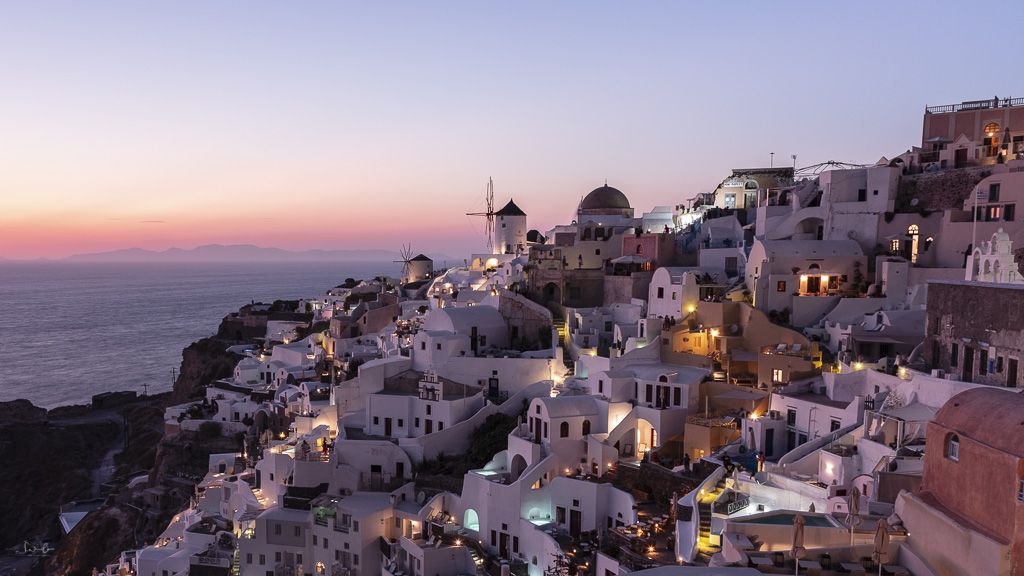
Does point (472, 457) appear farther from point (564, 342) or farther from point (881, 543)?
point (881, 543)

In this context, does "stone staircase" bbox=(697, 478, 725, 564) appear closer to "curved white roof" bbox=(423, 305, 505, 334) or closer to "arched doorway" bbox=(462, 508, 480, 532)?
"arched doorway" bbox=(462, 508, 480, 532)

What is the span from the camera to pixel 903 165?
108 ft

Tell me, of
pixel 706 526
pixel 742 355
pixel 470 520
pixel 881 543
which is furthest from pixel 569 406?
pixel 881 543

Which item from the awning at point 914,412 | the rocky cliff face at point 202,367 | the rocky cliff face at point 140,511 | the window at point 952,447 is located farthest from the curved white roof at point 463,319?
the rocky cliff face at point 202,367

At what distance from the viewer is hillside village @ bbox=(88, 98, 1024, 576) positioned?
15.1 m

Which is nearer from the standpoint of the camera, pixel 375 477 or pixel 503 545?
pixel 503 545

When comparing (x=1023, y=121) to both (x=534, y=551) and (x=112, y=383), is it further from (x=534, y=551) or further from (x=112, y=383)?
(x=112, y=383)

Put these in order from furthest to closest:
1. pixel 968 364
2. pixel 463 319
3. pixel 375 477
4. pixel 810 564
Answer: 1. pixel 463 319
2. pixel 375 477
3. pixel 968 364
4. pixel 810 564

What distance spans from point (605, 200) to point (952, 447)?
41559 mm

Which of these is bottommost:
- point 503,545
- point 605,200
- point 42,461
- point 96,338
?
point 42,461

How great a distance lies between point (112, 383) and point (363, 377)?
6628 cm

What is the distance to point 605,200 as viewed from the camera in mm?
52094

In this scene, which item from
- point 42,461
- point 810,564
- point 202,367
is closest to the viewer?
point 810,564

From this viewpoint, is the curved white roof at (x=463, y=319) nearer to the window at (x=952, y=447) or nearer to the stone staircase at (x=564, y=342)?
the stone staircase at (x=564, y=342)
